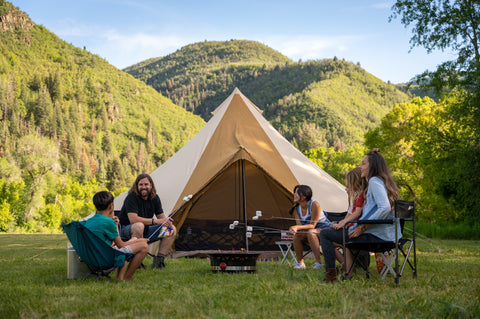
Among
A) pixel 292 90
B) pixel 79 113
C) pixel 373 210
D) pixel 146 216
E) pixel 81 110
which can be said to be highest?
pixel 292 90

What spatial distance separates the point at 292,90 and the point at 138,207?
9640cm

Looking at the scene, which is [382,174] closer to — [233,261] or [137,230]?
[233,261]

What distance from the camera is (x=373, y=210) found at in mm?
4195

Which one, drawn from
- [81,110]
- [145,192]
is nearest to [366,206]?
[145,192]

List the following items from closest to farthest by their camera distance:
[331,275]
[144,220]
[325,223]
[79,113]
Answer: [331,275]
[144,220]
[325,223]
[79,113]

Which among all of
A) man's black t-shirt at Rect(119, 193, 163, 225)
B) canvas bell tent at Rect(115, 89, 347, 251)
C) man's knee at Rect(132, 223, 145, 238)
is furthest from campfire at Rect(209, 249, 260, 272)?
canvas bell tent at Rect(115, 89, 347, 251)

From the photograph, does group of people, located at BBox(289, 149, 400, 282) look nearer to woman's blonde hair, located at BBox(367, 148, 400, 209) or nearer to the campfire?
woman's blonde hair, located at BBox(367, 148, 400, 209)

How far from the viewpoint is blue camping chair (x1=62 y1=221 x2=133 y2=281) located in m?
4.10

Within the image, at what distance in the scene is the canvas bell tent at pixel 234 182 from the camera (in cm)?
773

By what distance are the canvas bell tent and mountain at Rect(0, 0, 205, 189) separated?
62.8 meters

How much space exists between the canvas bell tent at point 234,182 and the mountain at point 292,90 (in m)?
55.7

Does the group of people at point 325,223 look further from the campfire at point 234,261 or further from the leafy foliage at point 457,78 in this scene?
the leafy foliage at point 457,78

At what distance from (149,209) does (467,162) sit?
31.1 ft

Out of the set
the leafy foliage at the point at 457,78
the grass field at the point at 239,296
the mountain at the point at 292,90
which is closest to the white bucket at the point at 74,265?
the grass field at the point at 239,296
